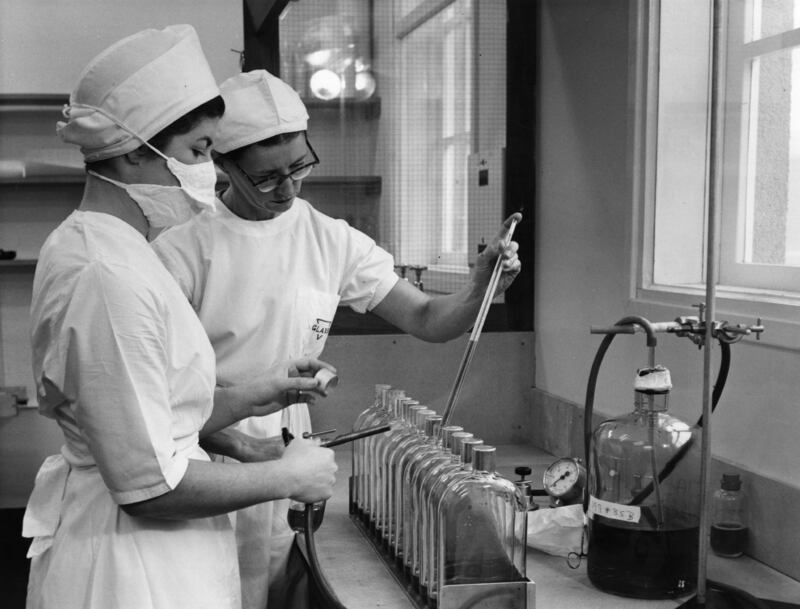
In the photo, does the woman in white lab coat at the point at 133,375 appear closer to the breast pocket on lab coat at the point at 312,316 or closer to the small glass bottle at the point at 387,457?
the small glass bottle at the point at 387,457

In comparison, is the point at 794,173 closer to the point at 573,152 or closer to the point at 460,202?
the point at 573,152

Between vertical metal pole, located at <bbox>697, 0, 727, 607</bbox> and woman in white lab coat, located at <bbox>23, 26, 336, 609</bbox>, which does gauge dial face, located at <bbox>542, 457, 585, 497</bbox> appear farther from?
woman in white lab coat, located at <bbox>23, 26, 336, 609</bbox>

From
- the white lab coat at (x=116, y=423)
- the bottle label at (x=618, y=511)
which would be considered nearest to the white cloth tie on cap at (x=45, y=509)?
the white lab coat at (x=116, y=423)

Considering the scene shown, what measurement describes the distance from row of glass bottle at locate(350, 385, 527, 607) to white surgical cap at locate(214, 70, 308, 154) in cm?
56

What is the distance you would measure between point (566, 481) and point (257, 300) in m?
0.68

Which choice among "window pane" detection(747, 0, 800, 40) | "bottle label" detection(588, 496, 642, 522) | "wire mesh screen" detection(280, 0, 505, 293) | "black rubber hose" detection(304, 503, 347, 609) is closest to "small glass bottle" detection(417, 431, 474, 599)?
"black rubber hose" detection(304, 503, 347, 609)

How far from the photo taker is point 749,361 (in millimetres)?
1606

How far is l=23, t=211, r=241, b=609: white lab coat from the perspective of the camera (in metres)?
1.07

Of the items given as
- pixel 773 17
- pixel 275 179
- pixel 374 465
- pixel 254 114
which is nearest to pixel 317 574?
pixel 374 465

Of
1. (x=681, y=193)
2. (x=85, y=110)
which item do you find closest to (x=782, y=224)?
(x=681, y=193)

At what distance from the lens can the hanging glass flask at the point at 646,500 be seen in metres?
1.40

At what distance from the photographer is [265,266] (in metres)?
1.75

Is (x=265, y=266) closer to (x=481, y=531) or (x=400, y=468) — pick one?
(x=400, y=468)

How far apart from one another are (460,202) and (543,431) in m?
0.64
